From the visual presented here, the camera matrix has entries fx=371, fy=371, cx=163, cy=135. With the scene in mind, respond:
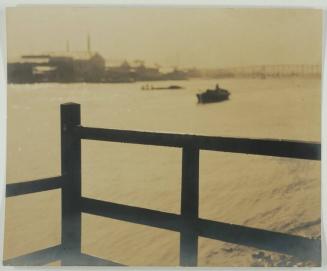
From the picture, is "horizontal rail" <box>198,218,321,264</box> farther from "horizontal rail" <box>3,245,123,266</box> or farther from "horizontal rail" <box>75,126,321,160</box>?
"horizontal rail" <box>3,245,123,266</box>

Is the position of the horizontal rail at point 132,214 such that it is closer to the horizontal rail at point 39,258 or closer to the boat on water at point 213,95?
the horizontal rail at point 39,258

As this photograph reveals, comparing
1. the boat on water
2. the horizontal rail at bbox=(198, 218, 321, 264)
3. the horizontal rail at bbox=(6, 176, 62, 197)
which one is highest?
the boat on water

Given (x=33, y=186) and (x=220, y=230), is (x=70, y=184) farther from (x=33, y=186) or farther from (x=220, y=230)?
(x=220, y=230)

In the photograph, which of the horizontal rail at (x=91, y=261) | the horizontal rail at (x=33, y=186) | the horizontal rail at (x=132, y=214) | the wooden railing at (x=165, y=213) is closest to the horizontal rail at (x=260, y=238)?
the wooden railing at (x=165, y=213)

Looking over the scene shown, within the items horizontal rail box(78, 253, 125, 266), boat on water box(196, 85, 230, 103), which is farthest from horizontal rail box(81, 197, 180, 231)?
boat on water box(196, 85, 230, 103)

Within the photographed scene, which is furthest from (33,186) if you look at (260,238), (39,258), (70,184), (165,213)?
(260,238)

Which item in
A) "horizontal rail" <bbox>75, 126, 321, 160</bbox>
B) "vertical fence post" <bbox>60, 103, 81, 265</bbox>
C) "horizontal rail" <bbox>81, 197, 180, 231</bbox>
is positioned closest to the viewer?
"horizontal rail" <bbox>75, 126, 321, 160</bbox>

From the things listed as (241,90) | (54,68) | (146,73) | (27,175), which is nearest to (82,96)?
(54,68)
